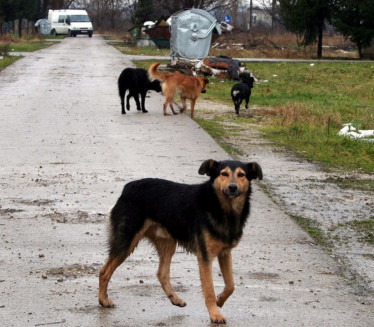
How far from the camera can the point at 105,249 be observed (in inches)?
303

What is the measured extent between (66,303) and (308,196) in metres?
4.98

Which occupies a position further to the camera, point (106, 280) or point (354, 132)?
point (354, 132)

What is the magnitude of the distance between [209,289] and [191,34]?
A: 94.8 ft

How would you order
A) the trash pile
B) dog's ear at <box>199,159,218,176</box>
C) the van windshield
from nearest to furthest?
dog's ear at <box>199,159,218,176</box> < the trash pile < the van windshield

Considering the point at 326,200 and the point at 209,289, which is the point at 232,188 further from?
the point at 326,200

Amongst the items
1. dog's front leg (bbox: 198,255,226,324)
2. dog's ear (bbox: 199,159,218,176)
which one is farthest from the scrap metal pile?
dog's front leg (bbox: 198,255,226,324)

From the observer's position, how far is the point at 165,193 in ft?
19.9

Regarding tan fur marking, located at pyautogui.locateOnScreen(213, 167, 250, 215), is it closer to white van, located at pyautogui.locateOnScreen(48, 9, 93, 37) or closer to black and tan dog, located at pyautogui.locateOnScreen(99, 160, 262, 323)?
black and tan dog, located at pyautogui.locateOnScreen(99, 160, 262, 323)

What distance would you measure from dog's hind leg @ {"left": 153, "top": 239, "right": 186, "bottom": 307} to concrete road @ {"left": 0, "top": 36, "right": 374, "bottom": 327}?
79 millimetres

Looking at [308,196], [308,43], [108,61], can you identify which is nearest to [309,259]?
[308,196]

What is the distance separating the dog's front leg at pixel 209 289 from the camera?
5.66 meters

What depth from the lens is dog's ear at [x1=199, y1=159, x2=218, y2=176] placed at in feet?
18.6

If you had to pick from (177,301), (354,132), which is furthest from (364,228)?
(354,132)

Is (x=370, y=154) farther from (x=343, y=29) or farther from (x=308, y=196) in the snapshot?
(x=343, y=29)
